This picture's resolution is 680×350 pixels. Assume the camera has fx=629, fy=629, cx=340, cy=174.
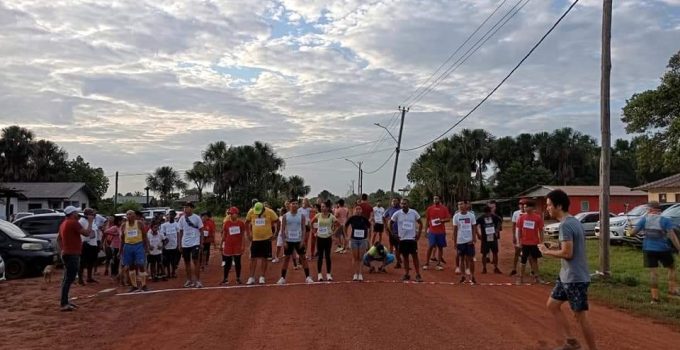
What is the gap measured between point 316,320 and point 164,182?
84518mm

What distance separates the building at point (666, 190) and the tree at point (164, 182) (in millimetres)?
64067

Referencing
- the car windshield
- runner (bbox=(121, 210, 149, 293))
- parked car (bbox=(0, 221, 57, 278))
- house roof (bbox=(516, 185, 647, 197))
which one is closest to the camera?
runner (bbox=(121, 210, 149, 293))

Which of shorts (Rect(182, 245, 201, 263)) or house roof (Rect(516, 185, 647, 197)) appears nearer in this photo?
shorts (Rect(182, 245, 201, 263))

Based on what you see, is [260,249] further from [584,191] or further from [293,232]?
[584,191]

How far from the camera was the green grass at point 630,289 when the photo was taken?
1008 centimetres

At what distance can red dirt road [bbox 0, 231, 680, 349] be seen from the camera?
25.2 feet

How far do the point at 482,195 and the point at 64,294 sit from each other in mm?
55892

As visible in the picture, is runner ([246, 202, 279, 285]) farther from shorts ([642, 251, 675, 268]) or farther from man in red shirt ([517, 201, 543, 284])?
shorts ([642, 251, 675, 268])

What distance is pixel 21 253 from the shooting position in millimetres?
16656

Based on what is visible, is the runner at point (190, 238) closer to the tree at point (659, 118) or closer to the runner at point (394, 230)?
the runner at point (394, 230)

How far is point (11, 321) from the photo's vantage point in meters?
9.91

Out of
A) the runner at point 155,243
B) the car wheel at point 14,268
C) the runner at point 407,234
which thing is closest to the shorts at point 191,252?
the runner at point 155,243

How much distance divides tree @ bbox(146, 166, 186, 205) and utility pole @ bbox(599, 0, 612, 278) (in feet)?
263

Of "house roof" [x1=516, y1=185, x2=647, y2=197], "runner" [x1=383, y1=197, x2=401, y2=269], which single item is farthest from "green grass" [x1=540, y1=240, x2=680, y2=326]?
"house roof" [x1=516, y1=185, x2=647, y2=197]
